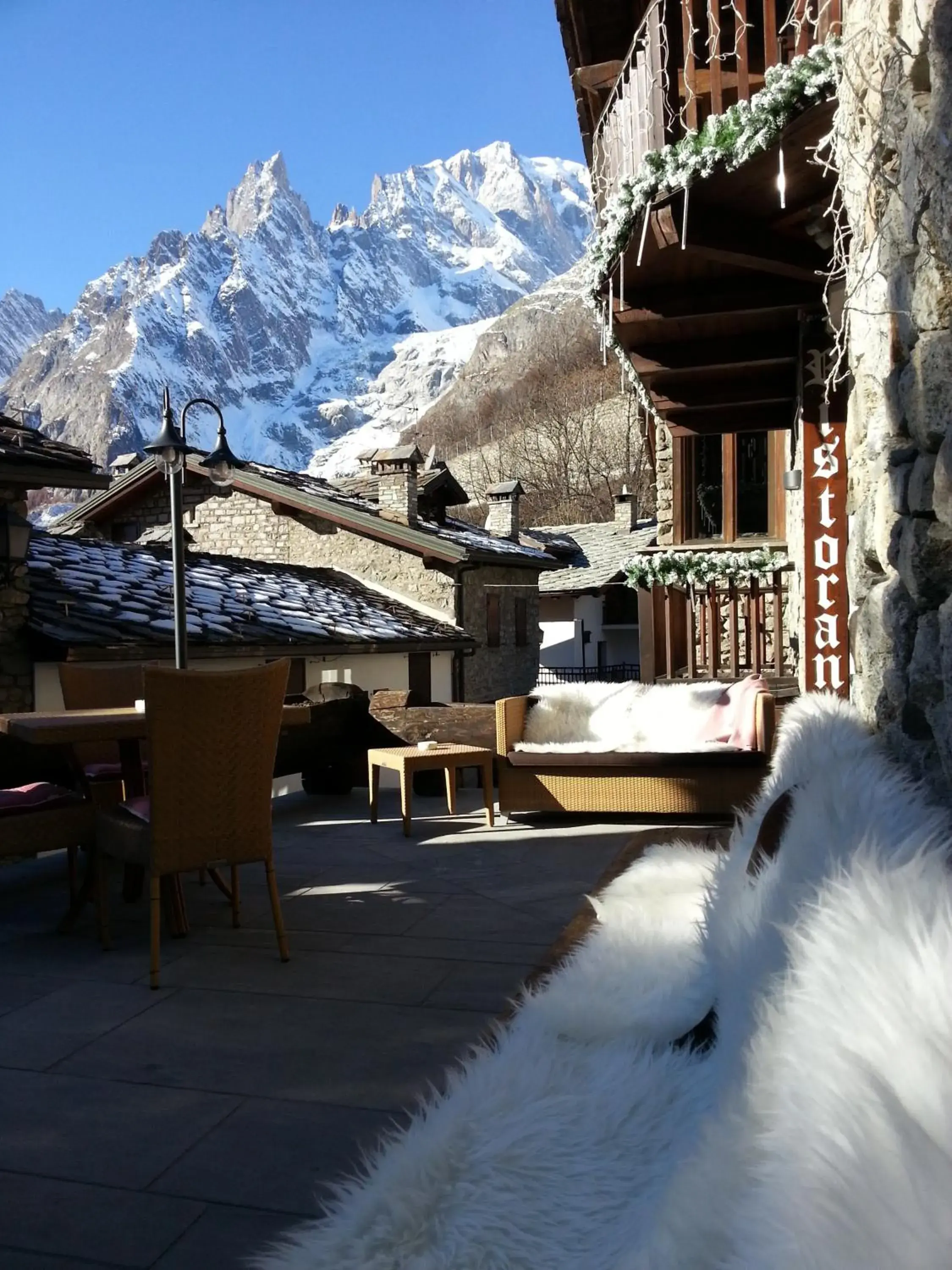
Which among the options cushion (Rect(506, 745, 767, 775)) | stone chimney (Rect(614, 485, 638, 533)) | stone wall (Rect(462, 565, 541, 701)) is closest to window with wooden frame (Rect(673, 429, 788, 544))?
cushion (Rect(506, 745, 767, 775))

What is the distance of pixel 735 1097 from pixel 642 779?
5246 millimetres

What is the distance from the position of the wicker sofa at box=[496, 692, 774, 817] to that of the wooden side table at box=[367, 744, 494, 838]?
215 millimetres

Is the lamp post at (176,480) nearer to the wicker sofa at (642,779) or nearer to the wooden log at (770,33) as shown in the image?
the wicker sofa at (642,779)

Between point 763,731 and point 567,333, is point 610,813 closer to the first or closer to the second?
point 763,731

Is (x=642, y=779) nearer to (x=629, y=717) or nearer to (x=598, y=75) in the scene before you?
(x=629, y=717)

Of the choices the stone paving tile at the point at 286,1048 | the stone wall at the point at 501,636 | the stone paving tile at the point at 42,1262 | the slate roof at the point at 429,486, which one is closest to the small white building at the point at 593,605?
the stone wall at the point at 501,636

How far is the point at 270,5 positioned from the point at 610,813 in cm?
2271

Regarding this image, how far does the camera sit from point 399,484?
19.1m

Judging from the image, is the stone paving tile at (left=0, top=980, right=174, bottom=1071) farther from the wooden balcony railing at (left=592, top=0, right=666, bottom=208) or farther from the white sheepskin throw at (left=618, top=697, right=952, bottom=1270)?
the wooden balcony railing at (left=592, top=0, right=666, bottom=208)

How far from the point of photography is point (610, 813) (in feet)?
21.5

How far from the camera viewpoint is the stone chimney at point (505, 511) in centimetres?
2545

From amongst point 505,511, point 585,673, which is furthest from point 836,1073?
point 585,673

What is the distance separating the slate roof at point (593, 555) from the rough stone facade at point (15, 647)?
19220mm

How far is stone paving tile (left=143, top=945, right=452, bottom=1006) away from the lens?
3.37m
